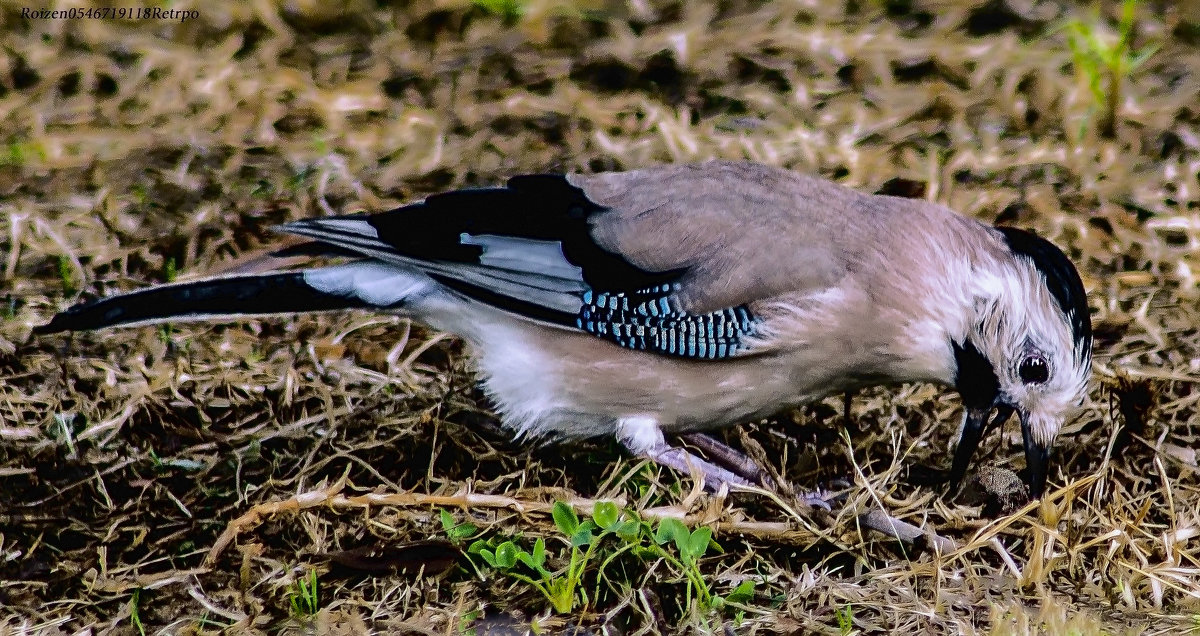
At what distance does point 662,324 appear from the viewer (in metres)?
4.42

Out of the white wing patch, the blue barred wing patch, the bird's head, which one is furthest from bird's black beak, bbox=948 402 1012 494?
the white wing patch

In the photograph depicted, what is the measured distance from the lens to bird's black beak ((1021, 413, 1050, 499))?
13.9 ft

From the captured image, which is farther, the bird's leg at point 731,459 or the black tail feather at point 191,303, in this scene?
the bird's leg at point 731,459

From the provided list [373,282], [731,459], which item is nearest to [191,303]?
[373,282]

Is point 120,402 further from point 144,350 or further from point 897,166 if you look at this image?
point 897,166

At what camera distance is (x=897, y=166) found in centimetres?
624

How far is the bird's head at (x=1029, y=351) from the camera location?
413 centimetres

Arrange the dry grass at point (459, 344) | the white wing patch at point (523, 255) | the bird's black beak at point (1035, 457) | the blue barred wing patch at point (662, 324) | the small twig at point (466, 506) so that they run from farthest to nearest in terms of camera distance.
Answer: the white wing patch at point (523, 255) < the blue barred wing patch at point (662, 324) < the bird's black beak at point (1035, 457) < the small twig at point (466, 506) < the dry grass at point (459, 344)

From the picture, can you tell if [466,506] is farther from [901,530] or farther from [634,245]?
[901,530]

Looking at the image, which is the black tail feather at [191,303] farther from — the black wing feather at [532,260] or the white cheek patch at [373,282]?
the black wing feather at [532,260]

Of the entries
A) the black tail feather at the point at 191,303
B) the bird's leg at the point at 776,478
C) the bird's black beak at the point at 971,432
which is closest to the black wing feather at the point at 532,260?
the black tail feather at the point at 191,303

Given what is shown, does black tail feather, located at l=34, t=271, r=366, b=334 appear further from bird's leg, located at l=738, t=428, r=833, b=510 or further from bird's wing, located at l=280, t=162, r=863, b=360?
bird's leg, located at l=738, t=428, r=833, b=510

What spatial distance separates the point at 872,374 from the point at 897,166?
6.87 ft

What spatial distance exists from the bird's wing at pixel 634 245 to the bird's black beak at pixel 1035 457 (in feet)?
2.42
